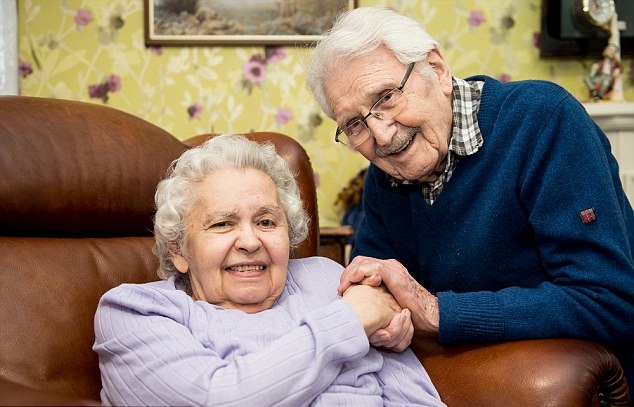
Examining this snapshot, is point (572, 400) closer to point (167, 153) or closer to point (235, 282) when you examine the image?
point (235, 282)

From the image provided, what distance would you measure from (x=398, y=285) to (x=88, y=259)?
2.19 ft

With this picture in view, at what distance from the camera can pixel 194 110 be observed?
3.34 m

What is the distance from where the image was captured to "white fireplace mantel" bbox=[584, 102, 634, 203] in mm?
2896

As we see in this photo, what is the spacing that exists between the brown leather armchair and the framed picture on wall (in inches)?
65.4

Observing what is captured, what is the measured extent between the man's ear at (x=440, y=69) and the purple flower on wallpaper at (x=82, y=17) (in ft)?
7.26

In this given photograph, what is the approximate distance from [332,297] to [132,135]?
613 millimetres

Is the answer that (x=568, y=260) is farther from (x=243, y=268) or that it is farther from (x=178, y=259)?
(x=178, y=259)

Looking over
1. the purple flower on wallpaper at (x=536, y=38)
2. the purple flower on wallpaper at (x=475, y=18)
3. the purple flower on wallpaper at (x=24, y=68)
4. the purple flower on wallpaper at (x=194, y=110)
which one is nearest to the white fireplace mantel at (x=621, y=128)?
the purple flower on wallpaper at (x=536, y=38)

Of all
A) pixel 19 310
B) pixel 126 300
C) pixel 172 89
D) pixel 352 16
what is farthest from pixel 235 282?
pixel 172 89

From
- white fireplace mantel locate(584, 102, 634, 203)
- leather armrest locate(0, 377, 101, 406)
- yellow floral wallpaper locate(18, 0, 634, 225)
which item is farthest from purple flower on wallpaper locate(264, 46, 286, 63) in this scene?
leather armrest locate(0, 377, 101, 406)

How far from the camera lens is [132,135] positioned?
5.46 feet

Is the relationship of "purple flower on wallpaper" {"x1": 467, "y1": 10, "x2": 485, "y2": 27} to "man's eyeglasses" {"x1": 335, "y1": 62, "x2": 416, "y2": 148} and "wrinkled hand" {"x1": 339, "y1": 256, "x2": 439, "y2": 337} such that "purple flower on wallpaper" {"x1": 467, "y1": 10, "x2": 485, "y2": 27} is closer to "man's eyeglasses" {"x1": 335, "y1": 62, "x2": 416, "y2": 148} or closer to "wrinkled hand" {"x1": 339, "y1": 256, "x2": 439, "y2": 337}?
"man's eyeglasses" {"x1": 335, "y1": 62, "x2": 416, "y2": 148}

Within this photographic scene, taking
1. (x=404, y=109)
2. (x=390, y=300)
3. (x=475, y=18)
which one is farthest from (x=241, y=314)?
(x=475, y=18)

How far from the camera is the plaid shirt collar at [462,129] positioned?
5.11 ft
